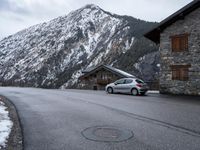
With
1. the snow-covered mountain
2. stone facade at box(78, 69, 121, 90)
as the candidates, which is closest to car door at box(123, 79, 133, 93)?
stone facade at box(78, 69, 121, 90)

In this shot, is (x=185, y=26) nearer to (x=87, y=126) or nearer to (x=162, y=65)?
(x=162, y=65)

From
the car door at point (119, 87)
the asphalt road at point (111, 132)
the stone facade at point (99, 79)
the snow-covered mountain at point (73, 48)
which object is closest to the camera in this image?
the asphalt road at point (111, 132)

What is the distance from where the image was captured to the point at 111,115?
9.23 metres

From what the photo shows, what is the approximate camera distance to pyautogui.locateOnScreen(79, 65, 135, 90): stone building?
37750mm

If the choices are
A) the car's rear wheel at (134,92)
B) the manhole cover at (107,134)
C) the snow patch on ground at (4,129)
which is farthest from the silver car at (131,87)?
the snow patch on ground at (4,129)

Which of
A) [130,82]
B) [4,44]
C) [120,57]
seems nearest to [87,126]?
[130,82]

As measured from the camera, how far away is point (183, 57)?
829 inches

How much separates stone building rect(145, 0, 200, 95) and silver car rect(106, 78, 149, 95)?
2427 mm

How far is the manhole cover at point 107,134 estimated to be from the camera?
19.5ft

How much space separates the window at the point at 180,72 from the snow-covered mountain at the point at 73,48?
47.0 metres

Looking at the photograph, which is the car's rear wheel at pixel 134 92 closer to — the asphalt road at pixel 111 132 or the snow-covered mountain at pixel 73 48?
the asphalt road at pixel 111 132

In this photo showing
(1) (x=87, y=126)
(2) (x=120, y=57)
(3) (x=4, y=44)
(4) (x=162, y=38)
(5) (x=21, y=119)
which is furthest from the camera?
(3) (x=4, y=44)

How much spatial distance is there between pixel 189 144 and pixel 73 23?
131 meters

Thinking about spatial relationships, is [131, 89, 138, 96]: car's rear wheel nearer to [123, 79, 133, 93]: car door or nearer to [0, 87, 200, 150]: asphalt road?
[123, 79, 133, 93]: car door
